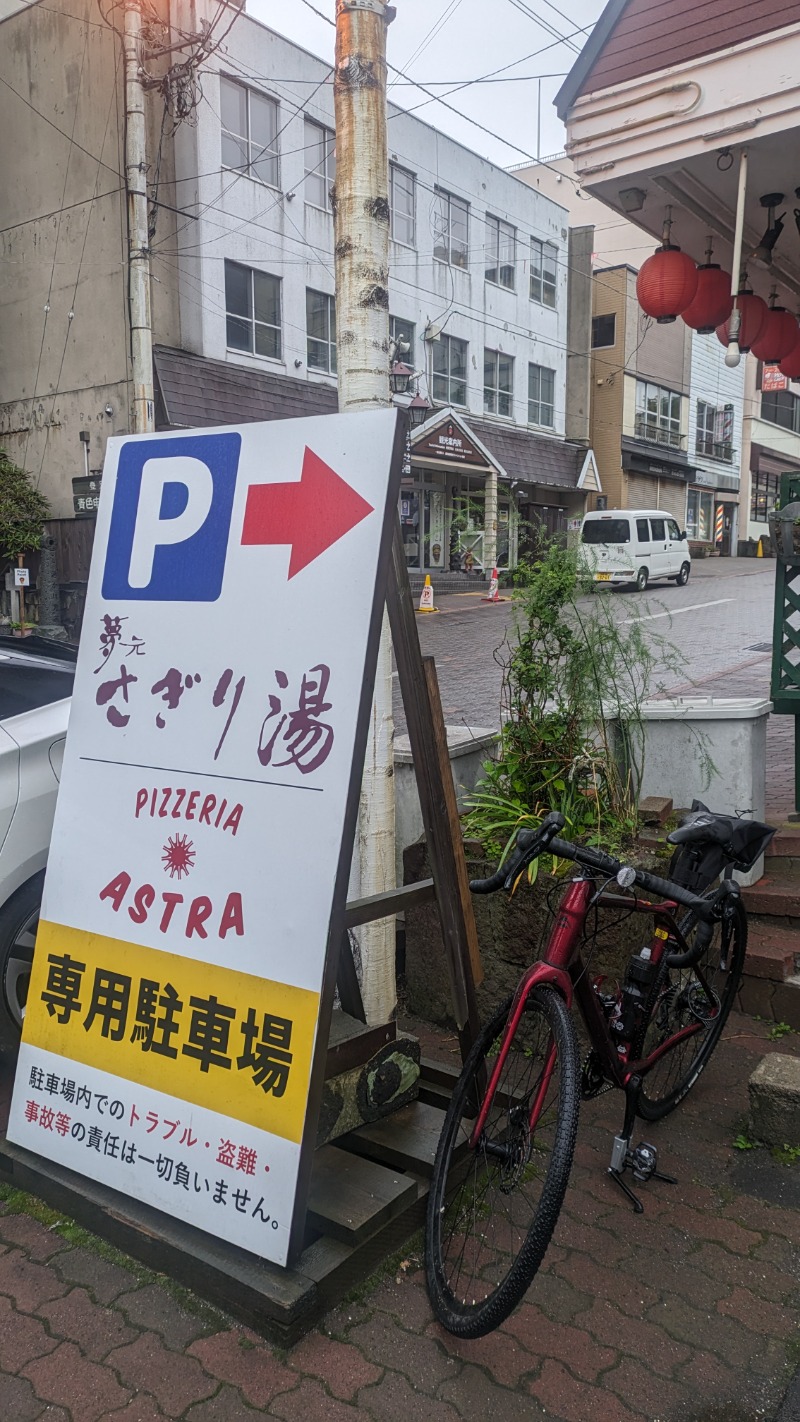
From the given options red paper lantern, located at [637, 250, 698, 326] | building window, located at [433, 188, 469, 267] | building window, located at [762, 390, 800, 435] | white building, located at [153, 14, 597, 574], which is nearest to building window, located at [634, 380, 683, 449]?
white building, located at [153, 14, 597, 574]

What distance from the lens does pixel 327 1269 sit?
2.41 meters

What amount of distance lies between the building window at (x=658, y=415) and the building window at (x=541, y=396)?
3.76 meters

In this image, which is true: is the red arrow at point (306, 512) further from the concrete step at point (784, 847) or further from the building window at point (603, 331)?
the building window at point (603, 331)

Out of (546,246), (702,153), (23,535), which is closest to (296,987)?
(702,153)

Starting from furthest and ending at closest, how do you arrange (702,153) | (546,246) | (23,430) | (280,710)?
1. (546,246)
2. (23,430)
3. (702,153)
4. (280,710)

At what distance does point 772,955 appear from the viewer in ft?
13.1

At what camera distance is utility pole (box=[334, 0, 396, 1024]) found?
3.31 meters

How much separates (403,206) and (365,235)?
22670 mm

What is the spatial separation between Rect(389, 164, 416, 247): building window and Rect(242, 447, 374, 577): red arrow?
23.1 meters

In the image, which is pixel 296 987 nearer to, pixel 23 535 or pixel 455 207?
pixel 23 535

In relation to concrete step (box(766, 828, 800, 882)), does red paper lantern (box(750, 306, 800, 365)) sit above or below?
above

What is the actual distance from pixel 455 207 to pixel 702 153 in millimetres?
22849

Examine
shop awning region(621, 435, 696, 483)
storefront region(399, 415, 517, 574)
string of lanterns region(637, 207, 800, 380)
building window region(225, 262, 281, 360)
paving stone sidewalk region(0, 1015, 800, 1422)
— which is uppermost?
building window region(225, 262, 281, 360)

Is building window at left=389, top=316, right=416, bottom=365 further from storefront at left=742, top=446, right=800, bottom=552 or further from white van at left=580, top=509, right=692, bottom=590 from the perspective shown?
storefront at left=742, top=446, right=800, bottom=552
